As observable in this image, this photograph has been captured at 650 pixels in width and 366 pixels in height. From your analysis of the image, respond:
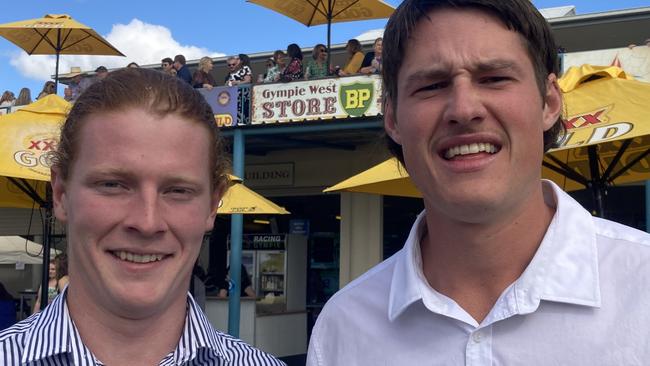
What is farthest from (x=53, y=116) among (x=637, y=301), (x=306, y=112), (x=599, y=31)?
(x=599, y=31)

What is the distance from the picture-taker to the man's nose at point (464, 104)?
1.85 m

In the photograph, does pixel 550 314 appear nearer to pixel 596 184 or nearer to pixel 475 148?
pixel 475 148

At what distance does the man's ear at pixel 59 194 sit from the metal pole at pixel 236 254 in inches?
339

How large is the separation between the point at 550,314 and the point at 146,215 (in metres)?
1.05

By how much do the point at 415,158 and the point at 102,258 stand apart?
0.85m

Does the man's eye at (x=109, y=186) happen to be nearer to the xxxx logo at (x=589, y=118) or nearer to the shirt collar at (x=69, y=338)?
the shirt collar at (x=69, y=338)

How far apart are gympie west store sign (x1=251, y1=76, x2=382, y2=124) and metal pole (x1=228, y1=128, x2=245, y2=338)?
523 mm

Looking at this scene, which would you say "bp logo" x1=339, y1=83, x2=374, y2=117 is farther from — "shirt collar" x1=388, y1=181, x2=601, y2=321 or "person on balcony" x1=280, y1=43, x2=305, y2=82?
"shirt collar" x1=388, y1=181, x2=601, y2=321

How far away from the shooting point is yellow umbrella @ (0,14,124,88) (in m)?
13.0

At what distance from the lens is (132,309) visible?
1.89 metres

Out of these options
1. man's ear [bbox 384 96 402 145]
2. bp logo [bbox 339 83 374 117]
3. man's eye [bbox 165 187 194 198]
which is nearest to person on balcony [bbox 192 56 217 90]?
bp logo [bbox 339 83 374 117]

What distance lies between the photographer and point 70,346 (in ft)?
6.13

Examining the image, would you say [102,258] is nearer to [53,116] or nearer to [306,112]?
[53,116]

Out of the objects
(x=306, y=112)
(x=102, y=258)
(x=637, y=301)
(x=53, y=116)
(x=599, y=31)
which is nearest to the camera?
(x=637, y=301)
